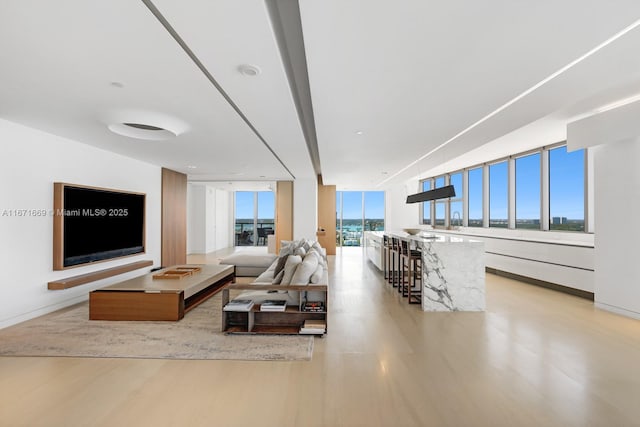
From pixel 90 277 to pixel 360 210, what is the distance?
31.6ft

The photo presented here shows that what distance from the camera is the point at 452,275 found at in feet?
13.3

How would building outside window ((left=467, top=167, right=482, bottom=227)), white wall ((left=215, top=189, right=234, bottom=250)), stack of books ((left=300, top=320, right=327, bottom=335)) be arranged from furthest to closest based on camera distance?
white wall ((left=215, top=189, right=234, bottom=250)) < building outside window ((left=467, top=167, right=482, bottom=227)) < stack of books ((left=300, top=320, right=327, bottom=335))

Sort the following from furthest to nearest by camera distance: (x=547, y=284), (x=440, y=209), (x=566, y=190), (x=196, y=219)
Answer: (x=196, y=219) < (x=440, y=209) < (x=566, y=190) < (x=547, y=284)

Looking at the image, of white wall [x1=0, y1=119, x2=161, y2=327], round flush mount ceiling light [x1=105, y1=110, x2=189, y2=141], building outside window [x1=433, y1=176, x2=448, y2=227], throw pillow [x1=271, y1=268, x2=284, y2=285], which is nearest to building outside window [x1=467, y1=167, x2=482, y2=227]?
building outside window [x1=433, y1=176, x2=448, y2=227]

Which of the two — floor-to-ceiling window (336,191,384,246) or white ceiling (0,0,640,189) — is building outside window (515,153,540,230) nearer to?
white ceiling (0,0,640,189)

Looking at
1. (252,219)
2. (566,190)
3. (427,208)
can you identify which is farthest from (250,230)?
(566,190)

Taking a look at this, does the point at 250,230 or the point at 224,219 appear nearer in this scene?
the point at 224,219

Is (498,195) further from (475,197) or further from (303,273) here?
(303,273)

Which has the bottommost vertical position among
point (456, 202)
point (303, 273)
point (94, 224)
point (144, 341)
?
point (144, 341)

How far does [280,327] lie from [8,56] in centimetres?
312

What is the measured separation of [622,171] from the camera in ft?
12.3

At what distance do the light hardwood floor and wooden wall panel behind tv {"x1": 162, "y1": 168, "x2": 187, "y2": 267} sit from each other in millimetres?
4131

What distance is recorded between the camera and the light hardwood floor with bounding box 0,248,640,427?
1854 millimetres

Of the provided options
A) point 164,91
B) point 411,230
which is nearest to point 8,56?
point 164,91
